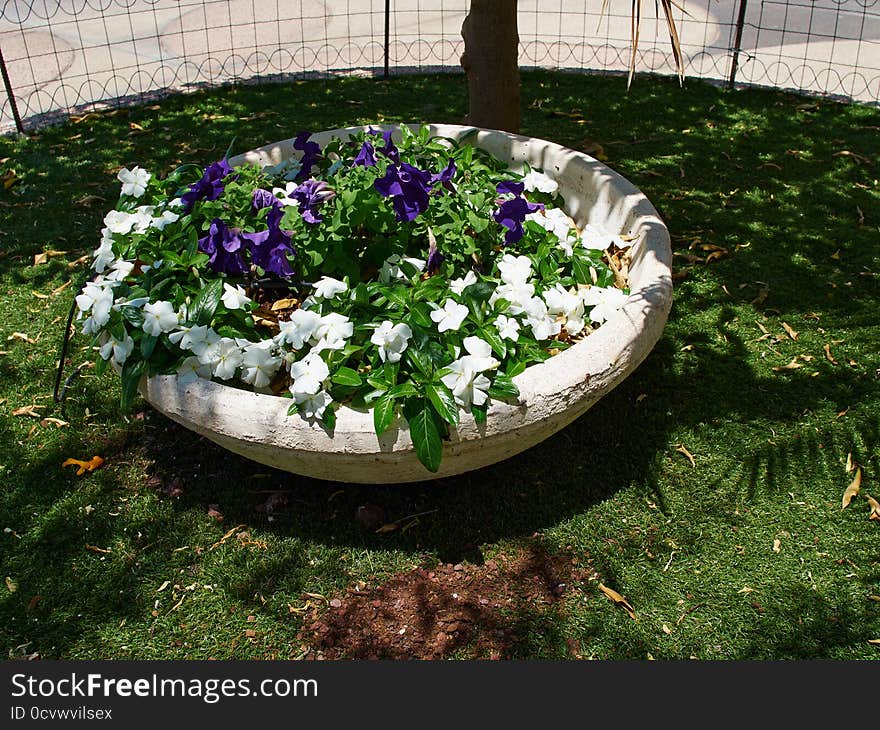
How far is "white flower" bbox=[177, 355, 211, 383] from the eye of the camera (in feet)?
9.91

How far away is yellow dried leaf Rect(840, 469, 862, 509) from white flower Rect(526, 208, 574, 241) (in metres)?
1.52

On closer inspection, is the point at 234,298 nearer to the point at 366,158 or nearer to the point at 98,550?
the point at 366,158

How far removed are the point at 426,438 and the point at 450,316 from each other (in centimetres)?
47

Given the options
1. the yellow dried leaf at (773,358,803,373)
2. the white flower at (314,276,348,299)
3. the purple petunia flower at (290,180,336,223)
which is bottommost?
the yellow dried leaf at (773,358,803,373)

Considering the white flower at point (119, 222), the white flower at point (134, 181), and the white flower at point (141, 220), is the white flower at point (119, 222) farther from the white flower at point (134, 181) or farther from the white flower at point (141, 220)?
the white flower at point (134, 181)

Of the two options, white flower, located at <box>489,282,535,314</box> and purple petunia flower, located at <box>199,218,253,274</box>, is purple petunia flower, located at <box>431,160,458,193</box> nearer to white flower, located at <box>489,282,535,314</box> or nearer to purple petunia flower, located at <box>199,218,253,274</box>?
white flower, located at <box>489,282,535,314</box>

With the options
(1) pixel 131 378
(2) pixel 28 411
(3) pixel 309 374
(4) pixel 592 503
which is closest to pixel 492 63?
(4) pixel 592 503

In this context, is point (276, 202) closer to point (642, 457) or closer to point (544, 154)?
point (544, 154)

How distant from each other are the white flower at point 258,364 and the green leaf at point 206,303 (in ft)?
0.67

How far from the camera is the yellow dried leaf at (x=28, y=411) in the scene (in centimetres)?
396

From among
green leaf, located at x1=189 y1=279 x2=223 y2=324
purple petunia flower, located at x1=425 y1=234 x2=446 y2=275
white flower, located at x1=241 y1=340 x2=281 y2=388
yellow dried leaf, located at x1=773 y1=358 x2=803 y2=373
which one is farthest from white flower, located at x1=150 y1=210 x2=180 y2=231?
yellow dried leaf, located at x1=773 y1=358 x2=803 y2=373

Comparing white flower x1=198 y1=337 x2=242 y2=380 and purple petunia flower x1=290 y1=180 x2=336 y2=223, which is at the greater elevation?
purple petunia flower x1=290 y1=180 x2=336 y2=223

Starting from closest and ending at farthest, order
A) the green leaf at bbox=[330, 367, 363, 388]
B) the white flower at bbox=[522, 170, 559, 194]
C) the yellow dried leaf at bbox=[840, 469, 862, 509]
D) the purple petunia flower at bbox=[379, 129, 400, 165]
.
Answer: the green leaf at bbox=[330, 367, 363, 388] < the yellow dried leaf at bbox=[840, 469, 862, 509] < the purple petunia flower at bbox=[379, 129, 400, 165] < the white flower at bbox=[522, 170, 559, 194]

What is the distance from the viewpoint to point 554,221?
3865mm
